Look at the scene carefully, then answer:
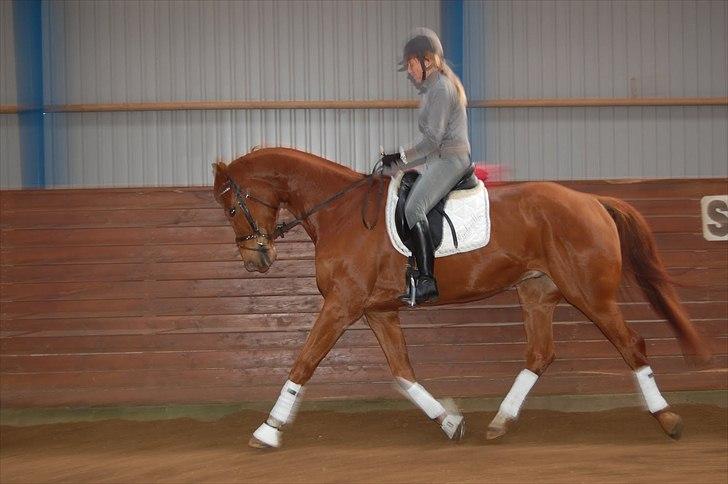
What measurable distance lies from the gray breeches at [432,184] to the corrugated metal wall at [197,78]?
4.36 m

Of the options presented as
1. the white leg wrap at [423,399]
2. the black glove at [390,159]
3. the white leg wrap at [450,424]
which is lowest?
the white leg wrap at [450,424]

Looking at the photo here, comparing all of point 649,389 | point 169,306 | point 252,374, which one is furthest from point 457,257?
point 169,306

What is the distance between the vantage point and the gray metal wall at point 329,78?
930 centimetres

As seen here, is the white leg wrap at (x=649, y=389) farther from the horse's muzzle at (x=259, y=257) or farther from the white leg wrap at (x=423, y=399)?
the horse's muzzle at (x=259, y=257)

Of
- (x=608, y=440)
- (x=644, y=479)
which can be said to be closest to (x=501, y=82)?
(x=608, y=440)

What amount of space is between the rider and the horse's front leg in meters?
0.50

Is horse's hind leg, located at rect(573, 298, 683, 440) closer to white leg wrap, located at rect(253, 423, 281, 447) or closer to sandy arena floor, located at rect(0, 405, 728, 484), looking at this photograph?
sandy arena floor, located at rect(0, 405, 728, 484)

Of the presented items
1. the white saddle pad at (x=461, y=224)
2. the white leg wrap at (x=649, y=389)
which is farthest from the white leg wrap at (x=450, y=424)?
the white leg wrap at (x=649, y=389)

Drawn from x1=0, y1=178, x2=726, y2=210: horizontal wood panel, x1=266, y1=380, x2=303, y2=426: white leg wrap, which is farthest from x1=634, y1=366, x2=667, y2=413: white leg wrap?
x1=266, y1=380, x2=303, y2=426: white leg wrap

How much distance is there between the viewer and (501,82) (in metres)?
9.44

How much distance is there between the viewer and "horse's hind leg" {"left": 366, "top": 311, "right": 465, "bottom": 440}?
17.3ft

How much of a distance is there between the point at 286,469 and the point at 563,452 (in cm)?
162

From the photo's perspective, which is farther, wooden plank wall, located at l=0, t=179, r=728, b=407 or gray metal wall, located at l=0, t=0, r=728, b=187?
gray metal wall, located at l=0, t=0, r=728, b=187

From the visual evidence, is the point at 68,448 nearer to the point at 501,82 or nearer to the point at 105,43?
the point at 105,43
